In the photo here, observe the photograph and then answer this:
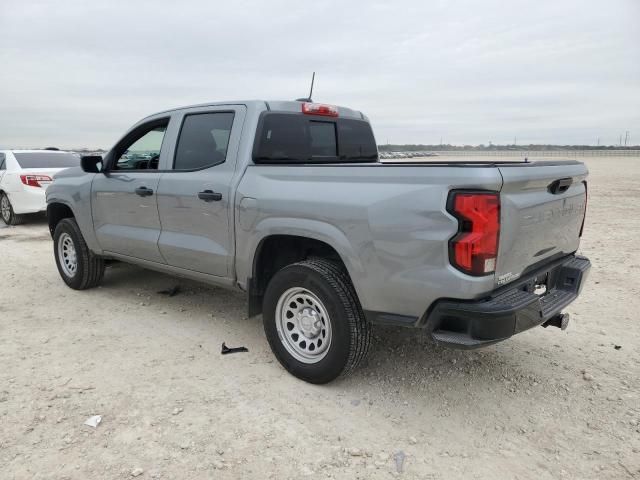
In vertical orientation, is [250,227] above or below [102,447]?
above

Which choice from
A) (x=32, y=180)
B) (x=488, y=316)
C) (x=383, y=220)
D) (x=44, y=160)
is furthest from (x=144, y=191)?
(x=44, y=160)

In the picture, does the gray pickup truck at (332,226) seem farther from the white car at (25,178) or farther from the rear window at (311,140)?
the white car at (25,178)

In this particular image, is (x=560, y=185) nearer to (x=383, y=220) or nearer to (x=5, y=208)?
(x=383, y=220)

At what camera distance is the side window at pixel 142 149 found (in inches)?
179

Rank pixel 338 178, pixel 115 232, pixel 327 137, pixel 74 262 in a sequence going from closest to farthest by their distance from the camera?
pixel 338 178, pixel 327 137, pixel 115 232, pixel 74 262

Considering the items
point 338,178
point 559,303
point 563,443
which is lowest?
point 563,443

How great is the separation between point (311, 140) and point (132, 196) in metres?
1.75

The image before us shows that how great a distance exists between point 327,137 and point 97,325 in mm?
2688

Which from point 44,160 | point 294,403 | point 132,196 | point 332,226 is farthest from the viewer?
point 44,160

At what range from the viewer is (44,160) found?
35.0 feet

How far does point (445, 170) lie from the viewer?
2.61 metres

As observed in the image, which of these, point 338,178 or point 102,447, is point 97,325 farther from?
point 338,178

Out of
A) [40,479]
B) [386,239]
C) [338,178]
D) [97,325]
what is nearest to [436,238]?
[386,239]

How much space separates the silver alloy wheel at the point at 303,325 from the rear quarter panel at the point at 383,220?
0.42 metres
